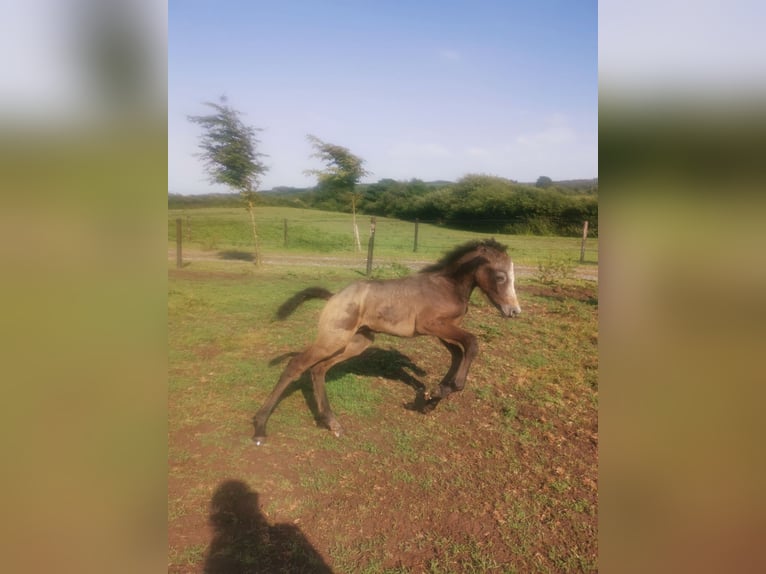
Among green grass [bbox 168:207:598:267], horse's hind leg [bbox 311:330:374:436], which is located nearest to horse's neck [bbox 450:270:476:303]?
horse's hind leg [bbox 311:330:374:436]

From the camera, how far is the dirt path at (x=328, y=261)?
1129cm

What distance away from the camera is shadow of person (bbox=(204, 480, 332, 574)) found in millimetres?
2586

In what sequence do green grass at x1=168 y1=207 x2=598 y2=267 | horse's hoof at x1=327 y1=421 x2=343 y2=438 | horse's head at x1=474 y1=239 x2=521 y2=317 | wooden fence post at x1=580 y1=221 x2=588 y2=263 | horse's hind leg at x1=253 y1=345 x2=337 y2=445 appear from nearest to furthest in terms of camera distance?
horse's hind leg at x1=253 y1=345 x2=337 y2=445 < horse's hoof at x1=327 y1=421 x2=343 y2=438 < horse's head at x1=474 y1=239 x2=521 y2=317 < green grass at x1=168 y1=207 x2=598 y2=267 < wooden fence post at x1=580 y1=221 x2=588 y2=263

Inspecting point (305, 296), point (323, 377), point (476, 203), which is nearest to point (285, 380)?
point (323, 377)

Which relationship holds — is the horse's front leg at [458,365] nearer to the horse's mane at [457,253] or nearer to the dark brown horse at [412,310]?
the dark brown horse at [412,310]

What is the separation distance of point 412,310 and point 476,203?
1452cm

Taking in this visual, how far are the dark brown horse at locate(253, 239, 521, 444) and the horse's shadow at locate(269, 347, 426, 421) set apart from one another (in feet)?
1.86

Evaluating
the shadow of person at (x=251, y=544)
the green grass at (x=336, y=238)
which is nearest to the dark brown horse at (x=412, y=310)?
the shadow of person at (x=251, y=544)

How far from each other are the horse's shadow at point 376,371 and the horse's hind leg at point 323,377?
334mm

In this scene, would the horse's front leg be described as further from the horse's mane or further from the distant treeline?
the distant treeline
